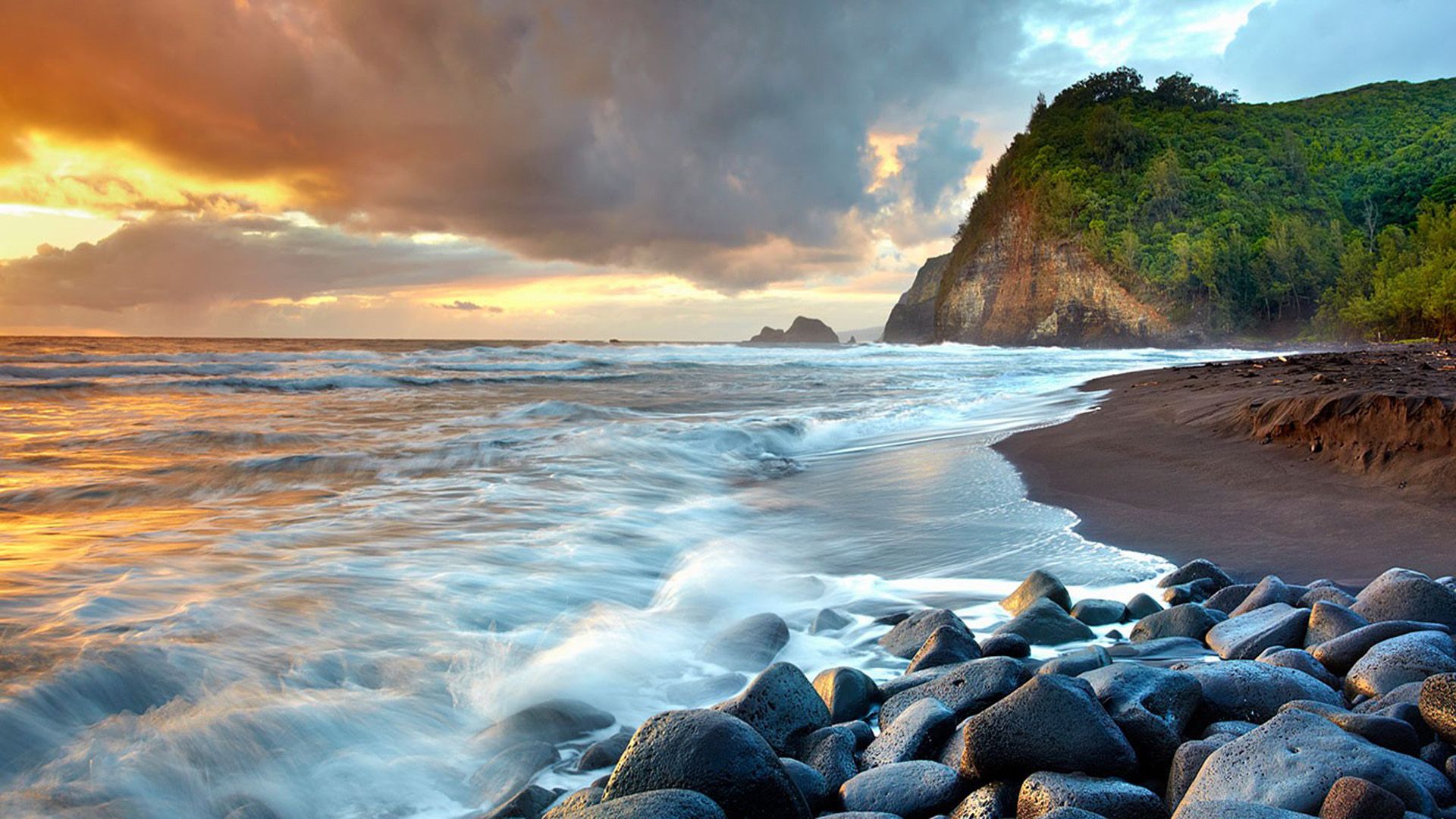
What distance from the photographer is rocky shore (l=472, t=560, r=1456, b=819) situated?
1.75 meters

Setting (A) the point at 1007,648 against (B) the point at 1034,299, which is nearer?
(A) the point at 1007,648

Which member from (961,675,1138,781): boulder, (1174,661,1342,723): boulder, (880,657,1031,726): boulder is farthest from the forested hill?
(961,675,1138,781): boulder

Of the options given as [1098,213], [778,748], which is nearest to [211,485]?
[778,748]

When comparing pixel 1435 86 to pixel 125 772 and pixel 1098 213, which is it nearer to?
pixel 1098 213

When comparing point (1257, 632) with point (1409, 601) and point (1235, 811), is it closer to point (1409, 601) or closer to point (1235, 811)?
point (1409, 601)

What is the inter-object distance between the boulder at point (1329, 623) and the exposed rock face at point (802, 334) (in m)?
146

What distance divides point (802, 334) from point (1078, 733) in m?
152

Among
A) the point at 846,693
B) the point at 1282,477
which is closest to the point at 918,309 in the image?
the point at 1282,477

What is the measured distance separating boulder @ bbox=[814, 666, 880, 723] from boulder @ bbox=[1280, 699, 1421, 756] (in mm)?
1217

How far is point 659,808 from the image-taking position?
1679 millimetres

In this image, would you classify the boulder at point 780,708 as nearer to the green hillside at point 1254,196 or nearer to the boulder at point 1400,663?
the boulder at point 1400,663

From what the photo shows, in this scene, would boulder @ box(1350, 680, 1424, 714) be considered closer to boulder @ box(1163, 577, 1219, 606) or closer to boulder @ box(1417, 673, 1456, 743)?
boulder @ box(1417, 673, 1456, 743)

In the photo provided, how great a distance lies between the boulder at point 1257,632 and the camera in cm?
289

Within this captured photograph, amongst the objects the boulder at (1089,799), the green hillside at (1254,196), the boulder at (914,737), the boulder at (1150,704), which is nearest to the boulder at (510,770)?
the boulder at (914,737)
